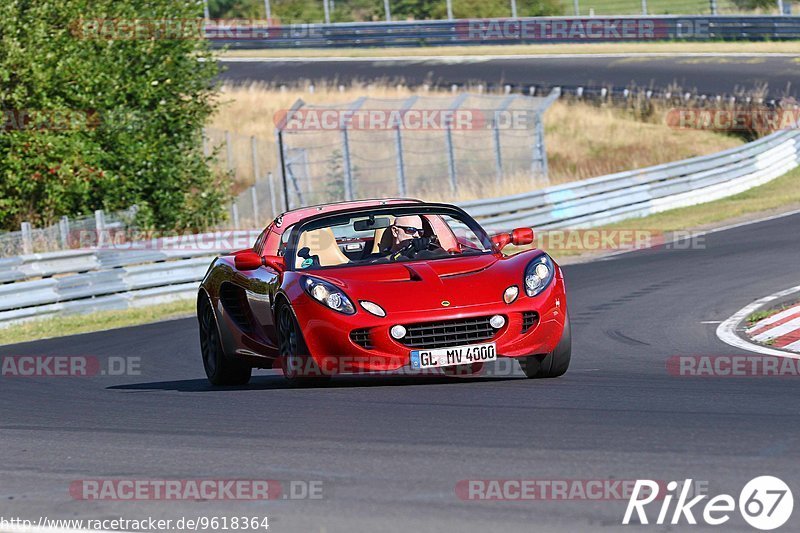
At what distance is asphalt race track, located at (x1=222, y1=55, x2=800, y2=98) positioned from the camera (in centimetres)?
4053

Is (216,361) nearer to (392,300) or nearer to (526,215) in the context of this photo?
(392,300)

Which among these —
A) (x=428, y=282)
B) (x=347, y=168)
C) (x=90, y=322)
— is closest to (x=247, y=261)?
(x=428, y=282)

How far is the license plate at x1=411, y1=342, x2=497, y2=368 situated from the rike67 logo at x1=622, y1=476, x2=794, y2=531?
3.19m

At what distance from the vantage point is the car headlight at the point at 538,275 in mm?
8852

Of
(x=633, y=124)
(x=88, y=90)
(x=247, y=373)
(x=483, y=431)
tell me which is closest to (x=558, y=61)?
(x=633, y=124)

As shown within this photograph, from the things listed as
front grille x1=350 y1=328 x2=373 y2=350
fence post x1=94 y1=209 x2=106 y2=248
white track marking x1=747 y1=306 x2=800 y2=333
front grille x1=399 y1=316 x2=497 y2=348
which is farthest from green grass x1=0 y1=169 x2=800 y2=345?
front grille x1=399 y1=316 x2=497 y2=348

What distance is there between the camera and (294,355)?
9078 millimetres

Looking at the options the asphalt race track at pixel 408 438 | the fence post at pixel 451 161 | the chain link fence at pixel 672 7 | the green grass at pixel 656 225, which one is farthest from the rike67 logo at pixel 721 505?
the chain link fence at pixel 672 7

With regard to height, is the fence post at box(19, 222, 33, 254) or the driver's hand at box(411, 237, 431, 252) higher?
the driver's hand at box(411, 237, 431, 252)

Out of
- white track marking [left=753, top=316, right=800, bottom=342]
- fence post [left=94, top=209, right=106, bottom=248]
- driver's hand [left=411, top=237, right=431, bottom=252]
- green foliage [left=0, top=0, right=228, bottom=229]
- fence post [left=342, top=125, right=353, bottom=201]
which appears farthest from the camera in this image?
fence post [left=342, top=125, right=353, bottom=201]

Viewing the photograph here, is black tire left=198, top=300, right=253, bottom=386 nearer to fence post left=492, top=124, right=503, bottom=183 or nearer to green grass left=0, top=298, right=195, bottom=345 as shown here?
green grass left=0, top=298, right=195, bottom=345

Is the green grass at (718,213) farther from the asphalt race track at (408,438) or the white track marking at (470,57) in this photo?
the white track marking at (470,57)

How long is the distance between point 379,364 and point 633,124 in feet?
97.2

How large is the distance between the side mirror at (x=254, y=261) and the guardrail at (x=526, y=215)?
30.4 ft
